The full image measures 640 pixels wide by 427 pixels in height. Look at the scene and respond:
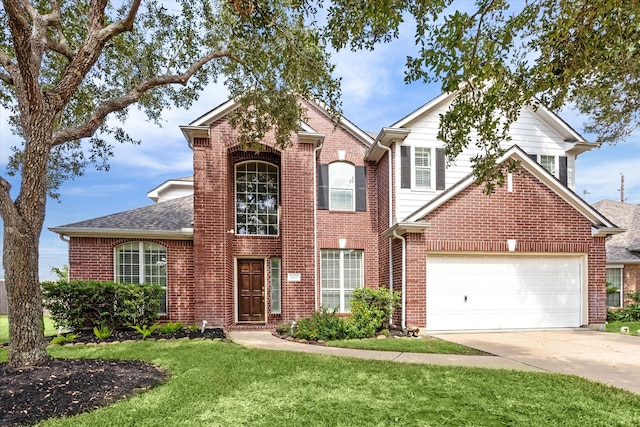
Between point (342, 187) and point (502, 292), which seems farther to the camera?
point (342, 187)

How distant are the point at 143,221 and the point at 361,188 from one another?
7557 mm

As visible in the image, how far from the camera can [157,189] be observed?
1836cm

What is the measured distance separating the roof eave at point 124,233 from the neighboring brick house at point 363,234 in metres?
0.05

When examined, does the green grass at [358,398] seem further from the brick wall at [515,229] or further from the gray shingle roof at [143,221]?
the gray shingle roof at [143,221]

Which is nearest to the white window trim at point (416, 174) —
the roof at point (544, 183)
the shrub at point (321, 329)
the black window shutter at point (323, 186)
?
the roof at point (544, 183)

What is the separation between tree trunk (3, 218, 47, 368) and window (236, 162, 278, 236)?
7046mm

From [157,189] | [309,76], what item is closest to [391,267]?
[309,76]

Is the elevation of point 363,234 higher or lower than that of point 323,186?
lower

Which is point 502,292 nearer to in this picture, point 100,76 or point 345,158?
point 345,158

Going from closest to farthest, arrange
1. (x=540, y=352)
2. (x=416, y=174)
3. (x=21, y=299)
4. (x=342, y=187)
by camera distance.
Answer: (x=21, y=299)
(x=540, y=352)
(x=416, y=174)
(x=342, y=187)

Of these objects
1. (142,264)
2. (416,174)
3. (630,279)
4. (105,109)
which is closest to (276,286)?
(142,264)

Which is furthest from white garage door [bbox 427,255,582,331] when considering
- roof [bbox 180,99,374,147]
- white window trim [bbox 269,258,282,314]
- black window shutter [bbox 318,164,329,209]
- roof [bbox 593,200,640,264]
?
roof [bbox 593,200,640,264]

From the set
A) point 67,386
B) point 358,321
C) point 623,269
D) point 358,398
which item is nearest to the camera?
point 358,398

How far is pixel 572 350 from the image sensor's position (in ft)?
25.9
